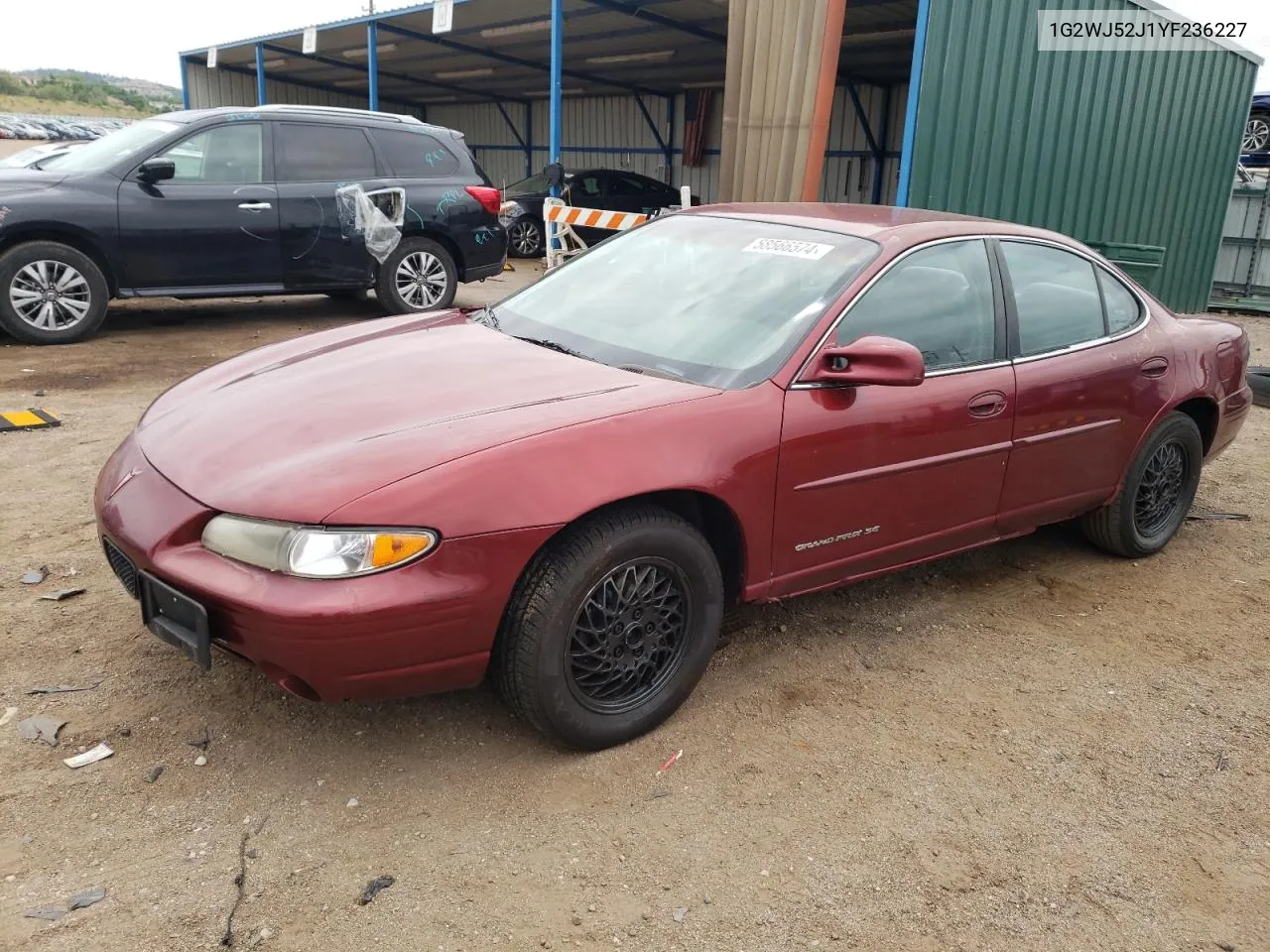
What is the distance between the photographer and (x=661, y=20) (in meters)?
15.0

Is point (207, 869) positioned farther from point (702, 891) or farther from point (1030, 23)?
point (1030, 23)

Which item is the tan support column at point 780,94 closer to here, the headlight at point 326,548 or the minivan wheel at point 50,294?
the minivan wheel at point 50,294

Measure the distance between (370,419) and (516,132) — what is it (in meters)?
26.1

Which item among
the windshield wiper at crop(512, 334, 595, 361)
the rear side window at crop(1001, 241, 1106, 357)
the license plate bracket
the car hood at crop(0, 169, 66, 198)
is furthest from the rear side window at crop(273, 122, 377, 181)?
the license plate bracket

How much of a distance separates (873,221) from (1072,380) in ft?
3.26

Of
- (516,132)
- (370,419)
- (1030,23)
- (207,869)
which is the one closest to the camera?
(207,869)

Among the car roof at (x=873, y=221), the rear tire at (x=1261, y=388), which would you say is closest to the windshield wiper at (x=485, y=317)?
the car roof at (x=873, y=221)

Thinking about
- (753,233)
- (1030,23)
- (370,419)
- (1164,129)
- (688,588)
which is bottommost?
(688,588)

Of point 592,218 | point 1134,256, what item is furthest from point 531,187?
point 1134,256

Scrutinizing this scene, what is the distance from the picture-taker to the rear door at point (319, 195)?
26.4ft

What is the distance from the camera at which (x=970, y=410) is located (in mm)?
3352

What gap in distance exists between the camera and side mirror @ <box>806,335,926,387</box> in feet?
9.40

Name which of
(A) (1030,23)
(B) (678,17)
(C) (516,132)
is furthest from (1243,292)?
(C) (516,132)

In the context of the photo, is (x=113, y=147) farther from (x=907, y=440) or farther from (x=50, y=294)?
(x=907, y=440)
